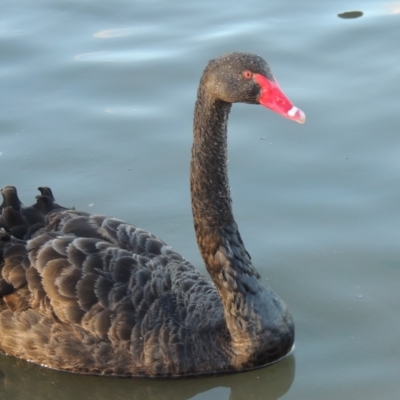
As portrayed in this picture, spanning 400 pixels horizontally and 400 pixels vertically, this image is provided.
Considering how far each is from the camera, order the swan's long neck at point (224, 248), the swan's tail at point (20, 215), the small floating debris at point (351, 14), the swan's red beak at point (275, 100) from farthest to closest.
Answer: the small floating debris at point (351, 14), the swan's tail at point (20, 215), the swan's long neck at point (224, 248), the swan's red beak at point (275, 100)

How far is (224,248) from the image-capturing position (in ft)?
17.2

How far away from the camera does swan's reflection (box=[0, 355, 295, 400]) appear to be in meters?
5.17

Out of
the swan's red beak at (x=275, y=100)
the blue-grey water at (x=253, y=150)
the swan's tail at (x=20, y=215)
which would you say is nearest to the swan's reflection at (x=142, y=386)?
the blue-grey water at (x=253, y=150)

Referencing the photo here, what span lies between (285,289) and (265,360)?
0.57m

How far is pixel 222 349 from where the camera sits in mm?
5242

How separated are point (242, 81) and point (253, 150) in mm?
2104

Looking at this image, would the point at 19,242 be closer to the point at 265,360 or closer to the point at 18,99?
the point at 265,360

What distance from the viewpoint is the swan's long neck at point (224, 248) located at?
16.7 ft

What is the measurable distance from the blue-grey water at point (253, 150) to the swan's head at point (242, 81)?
1.35m

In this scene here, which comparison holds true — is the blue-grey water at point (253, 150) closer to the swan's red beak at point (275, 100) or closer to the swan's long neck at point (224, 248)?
the swan's long neck at point (224, 248)

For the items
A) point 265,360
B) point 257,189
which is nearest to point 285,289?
point 265,360

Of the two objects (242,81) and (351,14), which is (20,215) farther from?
(351,14)

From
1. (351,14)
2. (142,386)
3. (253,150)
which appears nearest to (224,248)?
(142,386)

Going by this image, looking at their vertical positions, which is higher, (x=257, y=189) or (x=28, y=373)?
(x=257, y=189)
